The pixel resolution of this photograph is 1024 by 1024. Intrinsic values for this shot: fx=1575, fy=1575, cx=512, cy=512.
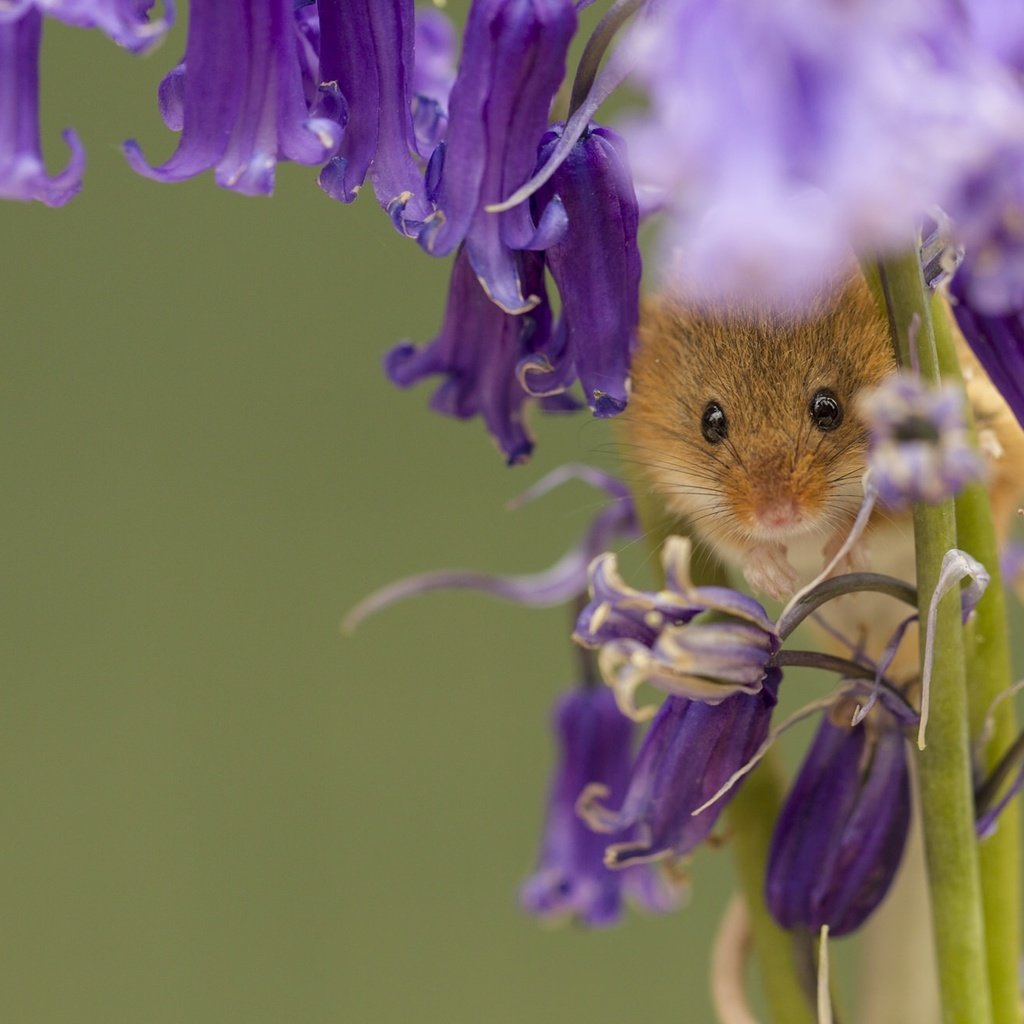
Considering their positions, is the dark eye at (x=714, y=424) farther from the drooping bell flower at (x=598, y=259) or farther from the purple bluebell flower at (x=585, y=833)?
the purple bluebell flower at (x=585, y=833)

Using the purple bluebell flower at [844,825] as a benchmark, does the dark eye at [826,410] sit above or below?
above

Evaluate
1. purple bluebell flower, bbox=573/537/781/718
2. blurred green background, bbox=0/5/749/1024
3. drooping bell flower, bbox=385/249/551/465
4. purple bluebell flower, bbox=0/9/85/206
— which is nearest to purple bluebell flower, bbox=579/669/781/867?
purple bluebell flower, bbox=573/537/781/718

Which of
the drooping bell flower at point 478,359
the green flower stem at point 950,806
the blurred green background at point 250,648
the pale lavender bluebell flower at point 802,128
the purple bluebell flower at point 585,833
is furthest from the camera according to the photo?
the blurred green background at point 250,648

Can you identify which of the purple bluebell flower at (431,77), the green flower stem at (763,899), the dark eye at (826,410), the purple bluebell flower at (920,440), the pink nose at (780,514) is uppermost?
the purple bluebell flower at (431,77)

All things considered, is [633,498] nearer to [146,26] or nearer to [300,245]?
[146,26]

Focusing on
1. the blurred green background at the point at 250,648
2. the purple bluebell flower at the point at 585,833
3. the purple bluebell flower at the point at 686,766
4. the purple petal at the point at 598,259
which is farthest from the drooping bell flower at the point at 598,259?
the blurred green background at the point at 250,648

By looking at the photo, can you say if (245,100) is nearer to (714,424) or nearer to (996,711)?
(714,424)

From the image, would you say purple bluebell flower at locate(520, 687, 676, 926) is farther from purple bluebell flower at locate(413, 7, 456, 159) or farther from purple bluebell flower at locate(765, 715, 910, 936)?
purple bluebell flower at locate(413, 7, 456, 159)
